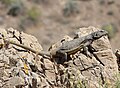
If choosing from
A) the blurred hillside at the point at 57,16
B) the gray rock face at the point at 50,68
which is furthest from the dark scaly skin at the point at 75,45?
the blurred hillside at the point at 57,16

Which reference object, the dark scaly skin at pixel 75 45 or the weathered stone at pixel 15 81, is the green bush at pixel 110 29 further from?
the weathered stone at pixel 15 81

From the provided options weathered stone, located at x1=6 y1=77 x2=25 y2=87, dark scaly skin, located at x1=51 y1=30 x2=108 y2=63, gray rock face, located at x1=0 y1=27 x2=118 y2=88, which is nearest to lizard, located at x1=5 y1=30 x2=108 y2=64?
dark scaly skin, located at x1=51 y1=30 x2=108 y2=63

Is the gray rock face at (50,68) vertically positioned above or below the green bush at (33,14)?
below

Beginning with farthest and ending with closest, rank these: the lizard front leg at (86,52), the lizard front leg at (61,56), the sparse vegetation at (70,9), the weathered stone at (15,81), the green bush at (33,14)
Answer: the sparse vegetation at (70,9) < the green bush at (33,14) < the lizard front leg at (61,56) < the lizard front leg at (86,52) < the weathered stone at (15,81)

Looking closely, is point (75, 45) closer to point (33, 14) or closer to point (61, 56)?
point (61, 56)

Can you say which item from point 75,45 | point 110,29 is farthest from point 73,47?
point 110,29

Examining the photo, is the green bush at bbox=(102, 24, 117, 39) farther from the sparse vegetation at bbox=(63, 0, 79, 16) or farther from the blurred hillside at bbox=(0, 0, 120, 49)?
the sparse vegetation at bbox=(63, 0, 79, 16)
